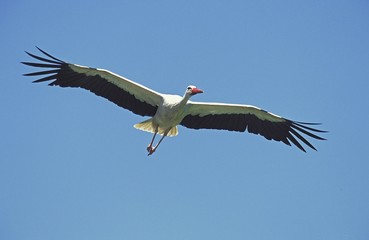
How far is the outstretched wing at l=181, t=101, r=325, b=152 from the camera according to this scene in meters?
11.4

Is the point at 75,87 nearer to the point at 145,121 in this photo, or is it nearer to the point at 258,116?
the point at 145,121

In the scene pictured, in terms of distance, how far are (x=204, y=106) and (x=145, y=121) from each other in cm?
109

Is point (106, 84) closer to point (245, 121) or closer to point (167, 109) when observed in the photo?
point (167, 109)

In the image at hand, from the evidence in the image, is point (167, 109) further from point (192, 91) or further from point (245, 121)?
point (245, 121)

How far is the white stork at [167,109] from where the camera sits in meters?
10.9

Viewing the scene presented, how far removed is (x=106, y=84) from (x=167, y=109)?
1151 millimetres

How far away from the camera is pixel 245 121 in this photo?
1156 centimetres

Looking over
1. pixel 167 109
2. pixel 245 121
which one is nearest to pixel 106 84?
pixel 167 109

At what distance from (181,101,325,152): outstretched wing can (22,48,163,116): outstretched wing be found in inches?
29.5

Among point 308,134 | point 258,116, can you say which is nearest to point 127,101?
point 258,116

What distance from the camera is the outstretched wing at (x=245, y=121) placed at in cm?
1135

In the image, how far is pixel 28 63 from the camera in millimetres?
10422

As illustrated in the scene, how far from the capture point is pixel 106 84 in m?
11.1

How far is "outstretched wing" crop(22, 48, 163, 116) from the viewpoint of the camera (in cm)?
1084
